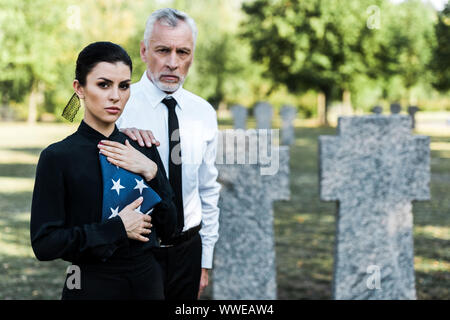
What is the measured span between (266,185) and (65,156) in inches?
108

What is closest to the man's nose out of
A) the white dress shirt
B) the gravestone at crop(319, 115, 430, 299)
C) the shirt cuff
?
the white dress shirt

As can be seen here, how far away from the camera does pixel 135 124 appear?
2865 millimetres

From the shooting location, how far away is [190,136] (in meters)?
2.96

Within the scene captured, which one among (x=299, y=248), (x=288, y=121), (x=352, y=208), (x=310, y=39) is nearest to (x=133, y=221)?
(x=352, y=208)

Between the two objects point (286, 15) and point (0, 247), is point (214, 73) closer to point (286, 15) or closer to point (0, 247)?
point (286, 15)

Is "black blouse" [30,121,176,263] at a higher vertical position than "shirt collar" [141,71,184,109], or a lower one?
lower

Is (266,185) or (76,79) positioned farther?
(266,185)

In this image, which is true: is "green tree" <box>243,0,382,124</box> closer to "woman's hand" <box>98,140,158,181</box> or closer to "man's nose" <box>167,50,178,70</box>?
"man's nose" <box>167,50,178,70</box>

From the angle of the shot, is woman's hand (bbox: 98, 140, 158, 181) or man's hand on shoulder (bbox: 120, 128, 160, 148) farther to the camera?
man's hand on shoulder (bbox: 120, 128, 160, 148)

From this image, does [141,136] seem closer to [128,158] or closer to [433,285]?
[128,158]

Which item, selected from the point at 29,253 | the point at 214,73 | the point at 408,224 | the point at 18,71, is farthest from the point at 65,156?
the point at 214,73

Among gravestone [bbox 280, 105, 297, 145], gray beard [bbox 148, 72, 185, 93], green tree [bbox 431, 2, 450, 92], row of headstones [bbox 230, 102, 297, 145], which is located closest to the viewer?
gray beard [bbox 148, 72, 185, 93]

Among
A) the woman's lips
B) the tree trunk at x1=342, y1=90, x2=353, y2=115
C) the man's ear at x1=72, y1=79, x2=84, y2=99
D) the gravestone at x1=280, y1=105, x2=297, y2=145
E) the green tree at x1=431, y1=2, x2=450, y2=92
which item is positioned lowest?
the woman's lips

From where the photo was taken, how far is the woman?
204 centimetres
